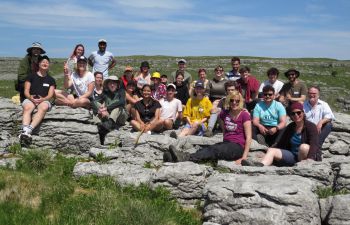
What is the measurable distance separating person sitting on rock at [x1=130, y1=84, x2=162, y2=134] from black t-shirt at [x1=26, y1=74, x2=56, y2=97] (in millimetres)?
2939

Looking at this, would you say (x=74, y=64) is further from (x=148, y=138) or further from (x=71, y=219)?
(x=71, y=219)

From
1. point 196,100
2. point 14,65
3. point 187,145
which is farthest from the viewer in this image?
point 14,65

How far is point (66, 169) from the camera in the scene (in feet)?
35.7

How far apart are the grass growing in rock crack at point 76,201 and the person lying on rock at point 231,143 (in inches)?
68.7

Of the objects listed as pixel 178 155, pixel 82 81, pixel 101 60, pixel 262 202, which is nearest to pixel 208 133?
pixel 178 155

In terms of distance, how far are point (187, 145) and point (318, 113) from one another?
4.26m

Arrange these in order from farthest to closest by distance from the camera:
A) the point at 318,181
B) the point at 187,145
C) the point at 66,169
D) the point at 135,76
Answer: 1. the point at 135,76
2. the point at 187,145
3. the point at 66,169
4. the point at 318,181

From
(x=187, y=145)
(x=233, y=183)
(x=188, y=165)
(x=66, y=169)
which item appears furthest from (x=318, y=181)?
(x=66, y=169)

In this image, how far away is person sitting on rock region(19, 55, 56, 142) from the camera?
12.8 m

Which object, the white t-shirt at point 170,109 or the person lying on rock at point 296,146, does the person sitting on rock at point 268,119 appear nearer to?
the person lying on rock at point 296,146

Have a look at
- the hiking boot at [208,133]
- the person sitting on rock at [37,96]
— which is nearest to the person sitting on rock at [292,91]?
the hiking boot at [208,133]

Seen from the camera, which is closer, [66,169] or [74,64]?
[66,169]

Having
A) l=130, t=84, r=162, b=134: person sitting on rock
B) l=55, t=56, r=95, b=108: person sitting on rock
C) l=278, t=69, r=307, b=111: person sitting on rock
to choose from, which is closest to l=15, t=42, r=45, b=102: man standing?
l=55, t=56, r=95, b=108: person sitting on rock

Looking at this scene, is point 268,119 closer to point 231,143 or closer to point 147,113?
point 231,143
